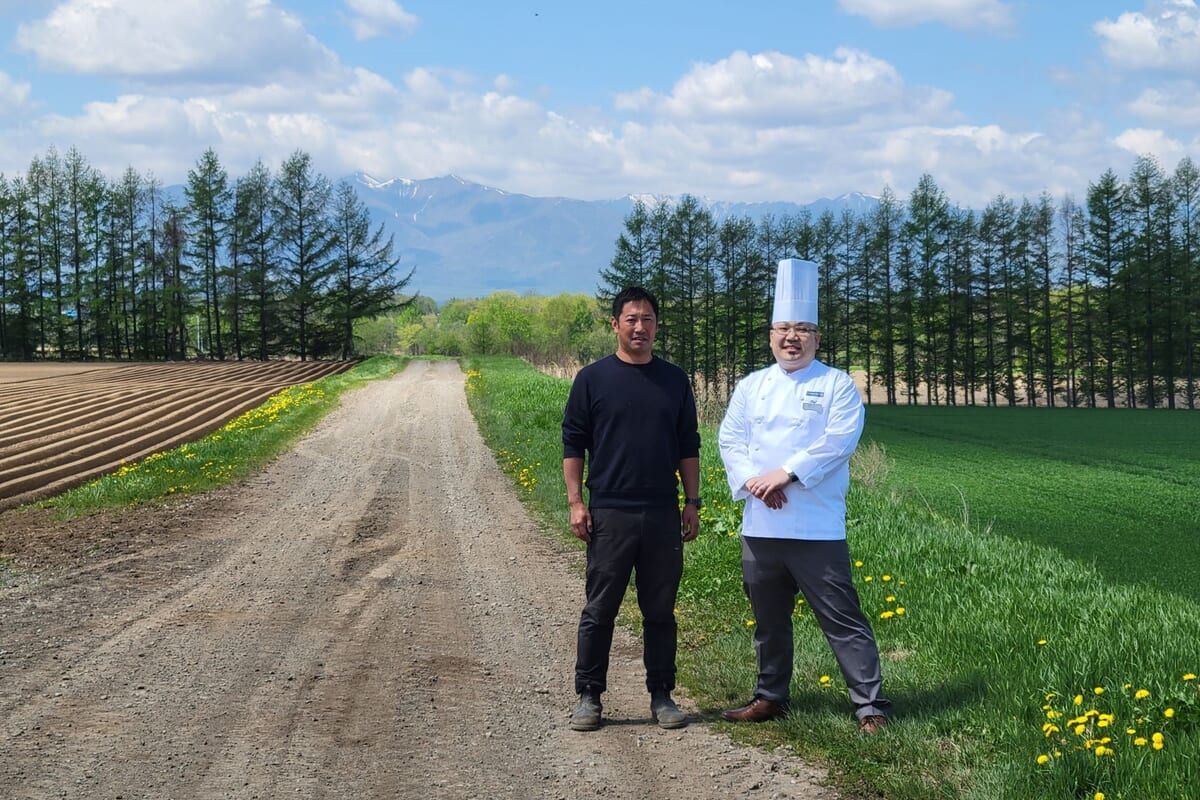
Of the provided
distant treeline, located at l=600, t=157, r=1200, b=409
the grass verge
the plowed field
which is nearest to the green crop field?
the grass verge

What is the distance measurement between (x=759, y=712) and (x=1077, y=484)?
19765 millimetres

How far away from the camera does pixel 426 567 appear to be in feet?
30.7

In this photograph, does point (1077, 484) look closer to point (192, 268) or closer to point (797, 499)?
point (797, 499)

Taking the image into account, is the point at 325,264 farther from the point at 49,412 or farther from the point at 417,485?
the point at 417,485

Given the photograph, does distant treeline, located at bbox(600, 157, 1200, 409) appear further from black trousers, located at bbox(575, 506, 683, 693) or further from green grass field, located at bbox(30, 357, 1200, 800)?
black trousers, located at bbox(575, 506, 683, 693)

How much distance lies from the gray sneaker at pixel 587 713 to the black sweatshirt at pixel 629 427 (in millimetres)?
962

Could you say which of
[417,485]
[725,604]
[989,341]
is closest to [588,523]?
[725,604]

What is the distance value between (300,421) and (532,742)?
18.8 m

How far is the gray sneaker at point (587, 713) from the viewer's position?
517cm

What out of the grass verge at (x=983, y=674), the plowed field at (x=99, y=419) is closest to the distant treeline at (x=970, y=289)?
the plowed field at (x=99, y=419)

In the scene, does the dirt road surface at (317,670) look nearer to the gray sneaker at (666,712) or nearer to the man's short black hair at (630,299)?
the gray sneaker at (666,712)

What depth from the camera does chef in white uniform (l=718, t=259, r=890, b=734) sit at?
4.90 meters

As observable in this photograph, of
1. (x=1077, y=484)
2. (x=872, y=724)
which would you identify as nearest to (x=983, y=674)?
(x=872, y=724)

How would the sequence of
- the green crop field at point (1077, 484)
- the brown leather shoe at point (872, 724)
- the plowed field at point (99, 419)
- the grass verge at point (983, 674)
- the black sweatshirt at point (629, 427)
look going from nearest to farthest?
the grass verge at point (983, 674) → the brown leather shoe at point (872, 724) → the black sweatshirt at point (629, 427) → the green crop field at point (1077, 484) → the plowed field at point (99, 419)
